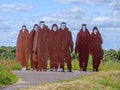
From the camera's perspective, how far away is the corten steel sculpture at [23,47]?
1185 inches

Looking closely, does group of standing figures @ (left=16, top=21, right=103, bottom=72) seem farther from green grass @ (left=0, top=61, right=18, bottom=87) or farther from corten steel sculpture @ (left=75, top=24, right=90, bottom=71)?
green grass @ (left=0, top=61, right=18, bottom=87)

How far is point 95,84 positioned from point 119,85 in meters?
1.74

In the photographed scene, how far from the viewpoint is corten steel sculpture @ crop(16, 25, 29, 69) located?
30.1m

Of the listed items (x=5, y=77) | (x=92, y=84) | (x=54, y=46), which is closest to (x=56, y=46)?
(x=54, y=46)

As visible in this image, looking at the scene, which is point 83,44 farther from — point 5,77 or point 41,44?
point 5,77

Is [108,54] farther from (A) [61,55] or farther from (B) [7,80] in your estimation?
(B) [7,80]

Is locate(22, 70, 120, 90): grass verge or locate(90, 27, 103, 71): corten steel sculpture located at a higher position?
locate(90, 27, 103, 71): corten steel sculpture

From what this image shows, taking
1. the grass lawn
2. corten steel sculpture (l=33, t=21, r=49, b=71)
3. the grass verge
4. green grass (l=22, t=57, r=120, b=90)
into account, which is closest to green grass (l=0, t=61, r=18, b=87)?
green grass (l=22, t=57, r=120, b=90)

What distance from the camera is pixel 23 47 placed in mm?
30266

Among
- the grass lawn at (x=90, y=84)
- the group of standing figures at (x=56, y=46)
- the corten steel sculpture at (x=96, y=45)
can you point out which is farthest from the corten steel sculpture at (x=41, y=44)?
the grass lawn at (x=90, y=84)

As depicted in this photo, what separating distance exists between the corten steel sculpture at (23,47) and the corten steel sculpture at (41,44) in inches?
41.0

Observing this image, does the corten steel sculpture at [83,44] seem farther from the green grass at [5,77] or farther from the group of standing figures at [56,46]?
the green grass at [5,77]

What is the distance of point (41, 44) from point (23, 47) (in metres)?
1.68

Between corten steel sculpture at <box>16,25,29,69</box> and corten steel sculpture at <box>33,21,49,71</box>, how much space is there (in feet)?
3.42
